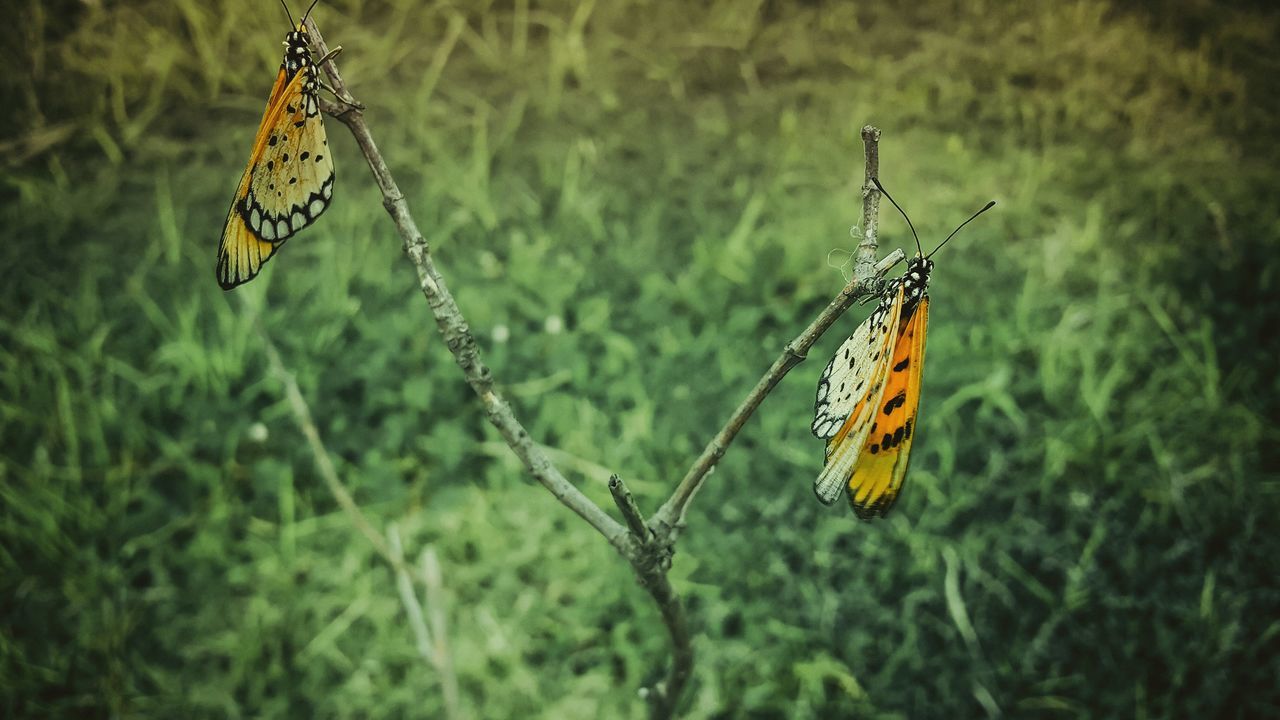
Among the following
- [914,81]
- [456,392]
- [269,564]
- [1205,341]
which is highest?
[914,81]

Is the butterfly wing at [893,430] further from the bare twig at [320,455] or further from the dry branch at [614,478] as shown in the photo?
the bare twig at [320,455]

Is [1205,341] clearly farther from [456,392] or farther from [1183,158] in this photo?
[456,392]

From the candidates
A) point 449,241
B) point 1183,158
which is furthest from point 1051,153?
point 449,241

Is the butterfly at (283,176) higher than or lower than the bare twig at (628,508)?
higher

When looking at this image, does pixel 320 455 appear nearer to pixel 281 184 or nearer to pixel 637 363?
pixel 281 184

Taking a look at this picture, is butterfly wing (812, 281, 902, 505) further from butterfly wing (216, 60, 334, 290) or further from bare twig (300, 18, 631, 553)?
butterfly wing (216, 60, 334, 290)

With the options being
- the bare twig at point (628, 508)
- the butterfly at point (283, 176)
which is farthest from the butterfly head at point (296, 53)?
the bare twig at point (628, 508)

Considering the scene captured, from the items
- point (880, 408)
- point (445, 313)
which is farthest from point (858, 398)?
point (445, 313)

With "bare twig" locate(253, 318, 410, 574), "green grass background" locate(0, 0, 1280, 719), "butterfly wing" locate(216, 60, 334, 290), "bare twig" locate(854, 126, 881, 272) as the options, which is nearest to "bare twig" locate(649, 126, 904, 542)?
"bare twig" locate(854, 126, 881, 272)
